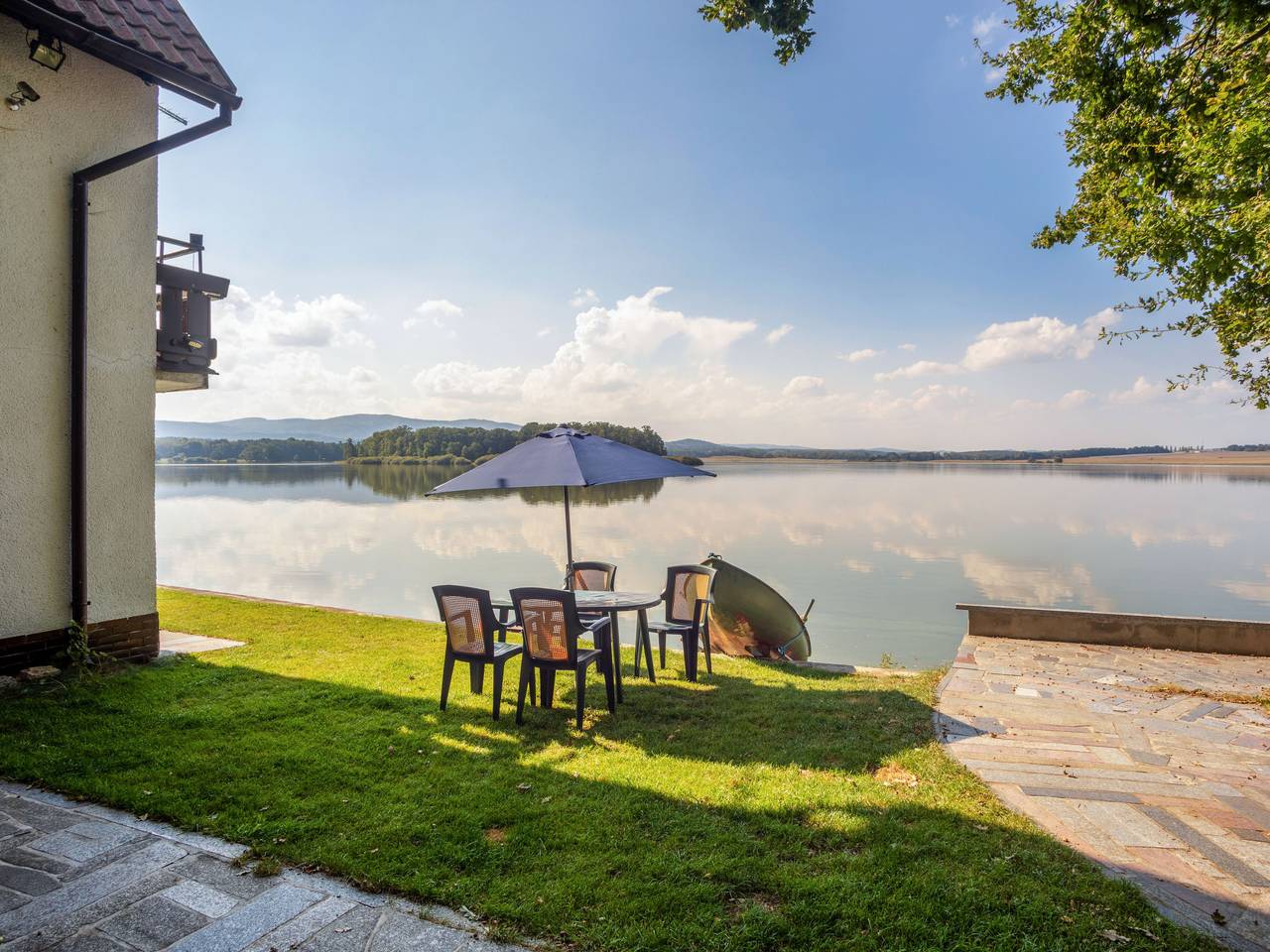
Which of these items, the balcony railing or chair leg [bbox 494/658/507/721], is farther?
the balcony railing

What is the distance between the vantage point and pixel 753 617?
8.00m

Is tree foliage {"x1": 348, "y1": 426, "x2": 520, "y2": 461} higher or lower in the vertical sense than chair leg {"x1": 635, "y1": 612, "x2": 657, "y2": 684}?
higher

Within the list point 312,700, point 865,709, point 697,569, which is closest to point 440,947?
point 312,700

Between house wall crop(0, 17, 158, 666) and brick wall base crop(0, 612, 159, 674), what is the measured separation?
0.03 meters

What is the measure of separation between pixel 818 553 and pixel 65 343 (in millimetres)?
18272

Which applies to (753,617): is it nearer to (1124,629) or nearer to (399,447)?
(1124,629)

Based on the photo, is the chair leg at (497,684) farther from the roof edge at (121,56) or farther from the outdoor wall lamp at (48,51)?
→ the outdoor wall lamp at (48,51)

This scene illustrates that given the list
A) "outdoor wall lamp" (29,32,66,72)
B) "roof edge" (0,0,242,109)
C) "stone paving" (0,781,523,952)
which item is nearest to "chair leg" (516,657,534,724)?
"stone paving" (0,781,523,952)

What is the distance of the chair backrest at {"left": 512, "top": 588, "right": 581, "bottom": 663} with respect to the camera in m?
4.69

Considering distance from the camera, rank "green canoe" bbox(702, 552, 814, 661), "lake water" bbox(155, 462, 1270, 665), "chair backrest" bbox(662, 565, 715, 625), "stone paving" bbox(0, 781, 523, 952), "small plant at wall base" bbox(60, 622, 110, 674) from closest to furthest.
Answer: "stone paving" bbox(0, 781, 523, 952)
"small plant at wall base" bbox(60, 622, 110, 674)
"chair backrest" bbox(662, 565, 715, 625)
"green canoe" bbox(702, 552, 814, 661)
"lake water" bbox(155, 462, 1270, 665)

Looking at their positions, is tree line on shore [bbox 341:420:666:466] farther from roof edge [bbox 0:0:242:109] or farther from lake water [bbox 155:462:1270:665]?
roof edge [bbox 0:0:242:109]

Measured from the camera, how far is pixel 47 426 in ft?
16.6

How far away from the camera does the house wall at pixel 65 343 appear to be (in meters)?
4.86

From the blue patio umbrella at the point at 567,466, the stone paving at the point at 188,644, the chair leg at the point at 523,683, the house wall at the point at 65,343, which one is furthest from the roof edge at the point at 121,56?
the chair leg at the point at 523,683
